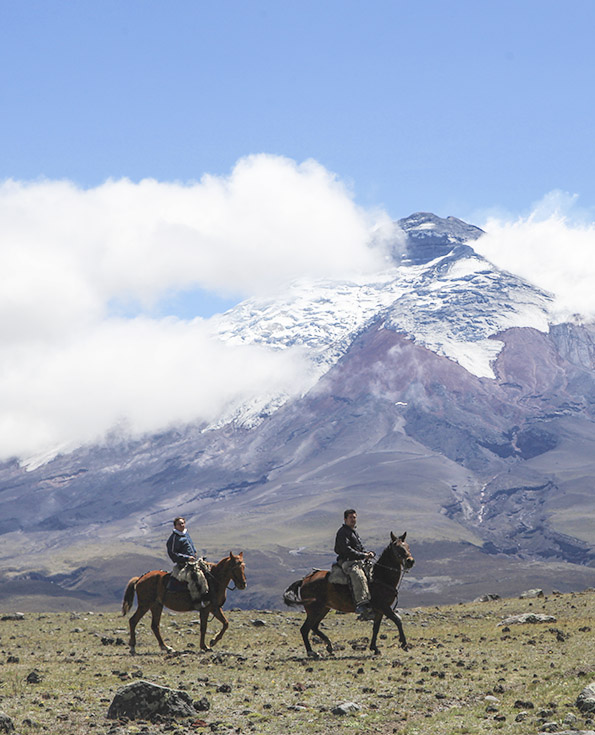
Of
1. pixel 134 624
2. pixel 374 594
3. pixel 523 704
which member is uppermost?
pixel 374 594

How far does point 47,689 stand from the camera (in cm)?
2219

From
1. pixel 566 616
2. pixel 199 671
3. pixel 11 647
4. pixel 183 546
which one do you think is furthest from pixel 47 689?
pixel 566 616

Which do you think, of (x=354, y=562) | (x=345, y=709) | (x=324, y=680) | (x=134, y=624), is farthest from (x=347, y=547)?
(x=345, y=709)

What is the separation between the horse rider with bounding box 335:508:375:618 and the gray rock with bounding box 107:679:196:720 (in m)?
10.4

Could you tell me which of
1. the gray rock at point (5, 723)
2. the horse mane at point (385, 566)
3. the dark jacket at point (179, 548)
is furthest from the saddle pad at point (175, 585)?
the gray rock at point (5, 723)

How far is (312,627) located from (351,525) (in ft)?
12.7

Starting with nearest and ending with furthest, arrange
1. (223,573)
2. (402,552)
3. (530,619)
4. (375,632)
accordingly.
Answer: (375,632)
(402,552)
(223,573)
(530,619)

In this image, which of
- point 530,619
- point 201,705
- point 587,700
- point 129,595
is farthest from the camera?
point 530,619

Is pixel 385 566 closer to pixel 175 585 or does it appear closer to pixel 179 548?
pixel 179 548

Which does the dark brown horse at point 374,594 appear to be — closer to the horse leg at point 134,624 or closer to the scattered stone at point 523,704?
the horse leg at point 134,624

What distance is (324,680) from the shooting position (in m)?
23.7

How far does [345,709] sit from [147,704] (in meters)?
4.46

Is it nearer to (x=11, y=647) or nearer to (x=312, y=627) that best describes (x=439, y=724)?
(x=312, y=627)

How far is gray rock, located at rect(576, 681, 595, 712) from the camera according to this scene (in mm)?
18500
